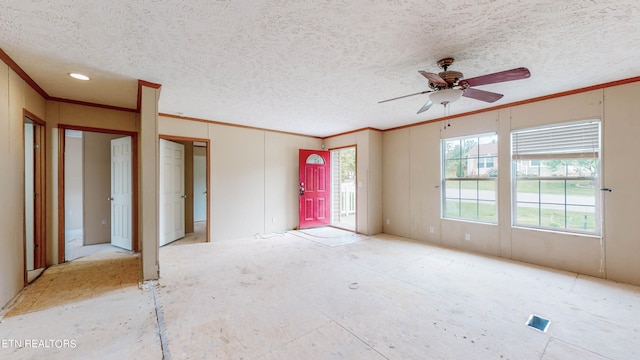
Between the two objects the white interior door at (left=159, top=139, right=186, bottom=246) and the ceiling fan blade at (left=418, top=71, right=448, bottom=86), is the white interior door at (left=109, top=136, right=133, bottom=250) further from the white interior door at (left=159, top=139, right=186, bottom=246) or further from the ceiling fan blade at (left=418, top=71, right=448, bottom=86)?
the ceiling fan blade at (left=418, top=71, right=448, bottom=86)

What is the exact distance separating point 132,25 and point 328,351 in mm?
2829

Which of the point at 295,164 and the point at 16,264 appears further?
the point at 295,164

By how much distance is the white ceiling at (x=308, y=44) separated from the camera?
69.3 inches

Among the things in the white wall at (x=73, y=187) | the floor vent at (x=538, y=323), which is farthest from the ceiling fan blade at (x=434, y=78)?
the white wall at (x=73, y=187)

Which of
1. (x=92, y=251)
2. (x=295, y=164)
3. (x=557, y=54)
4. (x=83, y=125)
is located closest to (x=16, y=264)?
(x=92, y=251)

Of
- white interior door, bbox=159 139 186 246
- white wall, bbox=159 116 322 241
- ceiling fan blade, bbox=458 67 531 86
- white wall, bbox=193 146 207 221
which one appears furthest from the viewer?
white wall, bbox=193 146 207 221

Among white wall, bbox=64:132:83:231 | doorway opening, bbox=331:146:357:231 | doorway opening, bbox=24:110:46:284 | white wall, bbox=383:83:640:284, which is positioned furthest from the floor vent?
white wall, bbox=64:132:83:231

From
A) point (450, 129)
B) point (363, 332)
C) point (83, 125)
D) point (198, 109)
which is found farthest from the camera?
point (450, 129)

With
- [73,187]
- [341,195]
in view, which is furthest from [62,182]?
[341,195]

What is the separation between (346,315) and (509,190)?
3.32 m

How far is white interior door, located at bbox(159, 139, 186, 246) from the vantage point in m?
4.62

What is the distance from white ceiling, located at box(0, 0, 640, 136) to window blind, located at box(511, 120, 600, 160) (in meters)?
0.54

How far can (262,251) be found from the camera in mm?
4348

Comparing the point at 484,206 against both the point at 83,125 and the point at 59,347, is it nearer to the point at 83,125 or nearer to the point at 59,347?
the point at 59,347
